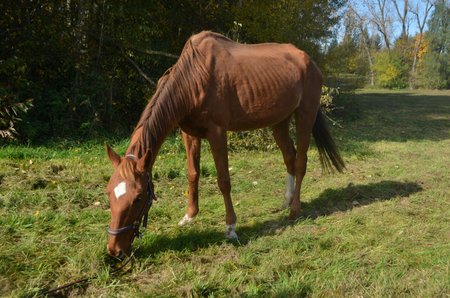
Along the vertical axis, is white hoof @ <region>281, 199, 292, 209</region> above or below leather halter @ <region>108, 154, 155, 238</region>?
below

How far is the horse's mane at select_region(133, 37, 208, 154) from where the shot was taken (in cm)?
329

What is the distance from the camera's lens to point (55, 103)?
8367mm

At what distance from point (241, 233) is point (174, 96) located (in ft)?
4.99

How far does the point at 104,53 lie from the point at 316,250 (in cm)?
782

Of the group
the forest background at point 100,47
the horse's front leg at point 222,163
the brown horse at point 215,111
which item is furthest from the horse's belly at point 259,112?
the forest background at point 100,47

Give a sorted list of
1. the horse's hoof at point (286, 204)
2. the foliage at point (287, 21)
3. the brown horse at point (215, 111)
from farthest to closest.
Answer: the foliage at point (287, 21) → the horse's hoof at point (286, 204) → the brown horse at point (215, 111)

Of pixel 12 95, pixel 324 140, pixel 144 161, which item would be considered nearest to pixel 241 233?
pixel 144 161

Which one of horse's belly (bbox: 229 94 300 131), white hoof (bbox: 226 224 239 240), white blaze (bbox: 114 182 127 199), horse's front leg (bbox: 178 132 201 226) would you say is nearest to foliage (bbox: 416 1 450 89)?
horse's belly (bbox: 229 94 300 131)

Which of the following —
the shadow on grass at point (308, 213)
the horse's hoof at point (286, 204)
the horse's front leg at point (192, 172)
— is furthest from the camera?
the horse's hoof at point (286, 204)

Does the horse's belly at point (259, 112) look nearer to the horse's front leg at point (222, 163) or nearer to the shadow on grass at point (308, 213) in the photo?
the horse's front leg at point (222, 163)

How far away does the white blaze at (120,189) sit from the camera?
9.21ft

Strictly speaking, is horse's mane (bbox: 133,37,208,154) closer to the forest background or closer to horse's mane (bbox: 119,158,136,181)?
horse's mane (bbox: 119,158,136,181)

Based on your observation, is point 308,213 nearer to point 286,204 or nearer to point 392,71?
point 286,204

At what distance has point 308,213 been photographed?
4.60 meters
